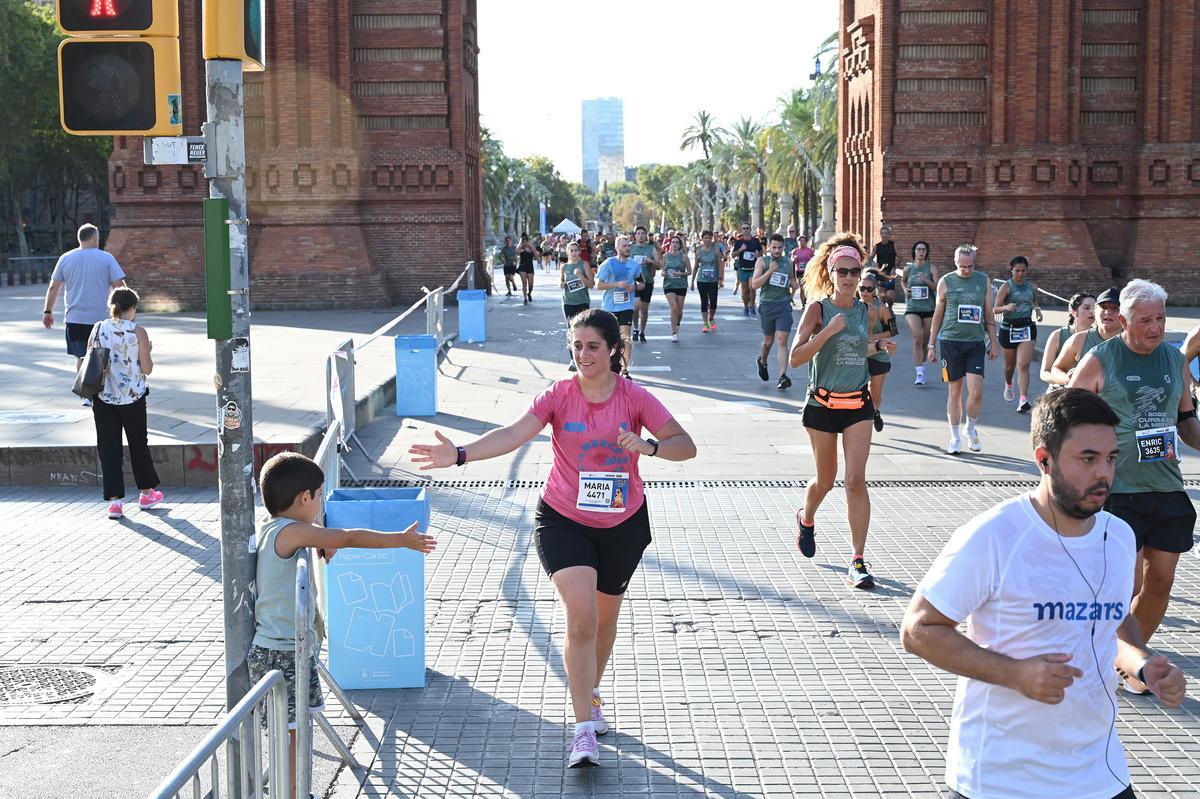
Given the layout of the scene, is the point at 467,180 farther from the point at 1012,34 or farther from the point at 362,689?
the point at 362,689

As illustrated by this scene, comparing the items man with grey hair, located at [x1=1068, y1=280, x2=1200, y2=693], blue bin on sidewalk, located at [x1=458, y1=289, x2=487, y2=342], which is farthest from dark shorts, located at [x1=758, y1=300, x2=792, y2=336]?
man with grey hair, located at [x1=1068, y1=280, x2=1200, y2=693]

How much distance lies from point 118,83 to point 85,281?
8943 mm

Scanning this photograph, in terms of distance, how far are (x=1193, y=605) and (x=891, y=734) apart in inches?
114

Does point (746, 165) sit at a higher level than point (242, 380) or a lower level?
higher

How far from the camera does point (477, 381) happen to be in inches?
719

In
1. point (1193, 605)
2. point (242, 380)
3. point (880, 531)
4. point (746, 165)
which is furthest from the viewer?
point (746, 165)

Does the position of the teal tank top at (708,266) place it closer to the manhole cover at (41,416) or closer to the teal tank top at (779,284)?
the teal tank top at (779,284)

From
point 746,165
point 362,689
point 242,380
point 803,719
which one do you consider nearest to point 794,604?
point 803,719

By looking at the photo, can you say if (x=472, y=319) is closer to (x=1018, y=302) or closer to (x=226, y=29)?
(x=1018, y=302)

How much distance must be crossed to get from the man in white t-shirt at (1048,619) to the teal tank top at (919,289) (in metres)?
14.2

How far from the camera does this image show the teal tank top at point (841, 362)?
841 cm

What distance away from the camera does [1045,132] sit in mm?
31297

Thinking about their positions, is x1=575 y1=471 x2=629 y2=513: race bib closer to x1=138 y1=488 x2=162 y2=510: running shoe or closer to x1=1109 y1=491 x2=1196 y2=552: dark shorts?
x1=1109 y1=491 x2=1196 y2=552: dark shorts

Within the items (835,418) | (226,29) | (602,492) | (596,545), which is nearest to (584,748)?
(596,545)
